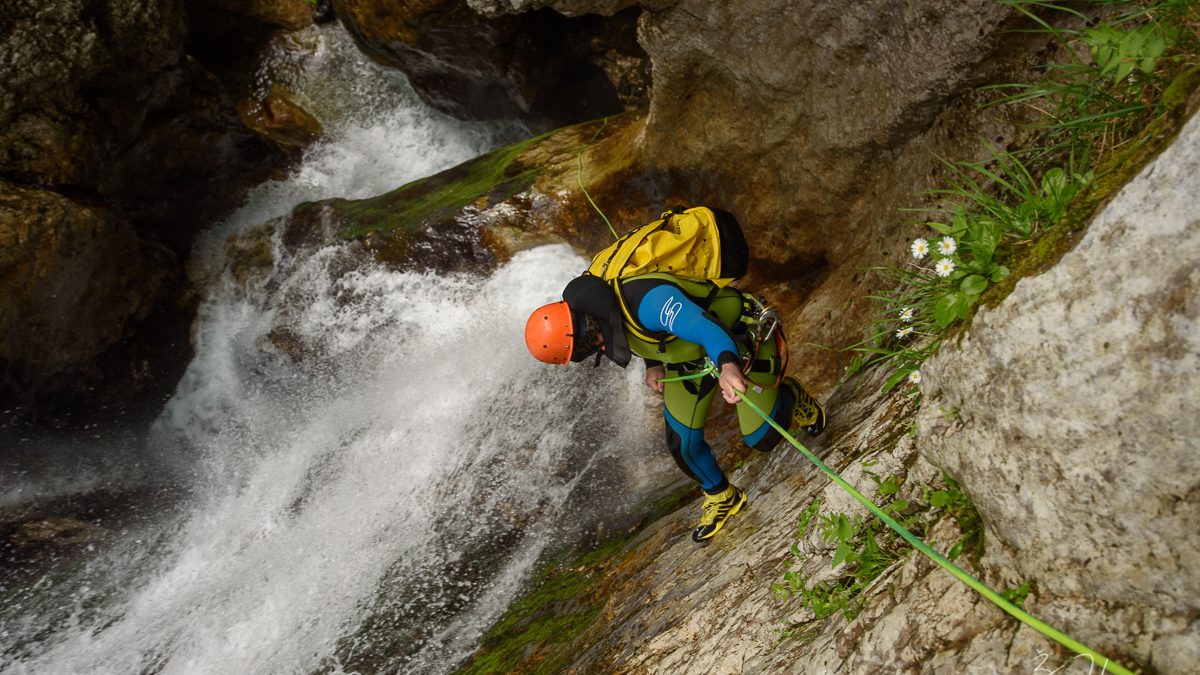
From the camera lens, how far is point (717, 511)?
4926 mm

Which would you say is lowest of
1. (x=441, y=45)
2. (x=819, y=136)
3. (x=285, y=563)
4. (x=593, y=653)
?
(x=593, y=653)

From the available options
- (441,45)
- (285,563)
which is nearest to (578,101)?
(441,45)

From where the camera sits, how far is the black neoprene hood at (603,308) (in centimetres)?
441

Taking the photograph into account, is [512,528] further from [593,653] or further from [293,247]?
[293,247]

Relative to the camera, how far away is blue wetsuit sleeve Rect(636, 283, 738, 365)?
12.9 feet

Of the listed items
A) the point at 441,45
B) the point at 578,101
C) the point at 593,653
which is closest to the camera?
the point at 593,653

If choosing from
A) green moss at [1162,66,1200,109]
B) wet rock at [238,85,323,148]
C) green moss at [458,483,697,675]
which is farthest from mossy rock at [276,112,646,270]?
green moss at [1162,66,1200,109]

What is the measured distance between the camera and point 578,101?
1024cm

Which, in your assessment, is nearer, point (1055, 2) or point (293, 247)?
point (1055, 2)

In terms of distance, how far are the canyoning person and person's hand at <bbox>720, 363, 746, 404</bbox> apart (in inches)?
1.8

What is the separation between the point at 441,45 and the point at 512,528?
6120 millimetres

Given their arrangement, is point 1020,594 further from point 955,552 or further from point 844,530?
point 844,530

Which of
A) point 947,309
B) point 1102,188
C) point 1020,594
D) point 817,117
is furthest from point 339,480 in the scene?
point 1102,188

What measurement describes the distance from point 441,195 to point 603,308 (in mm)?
5313
